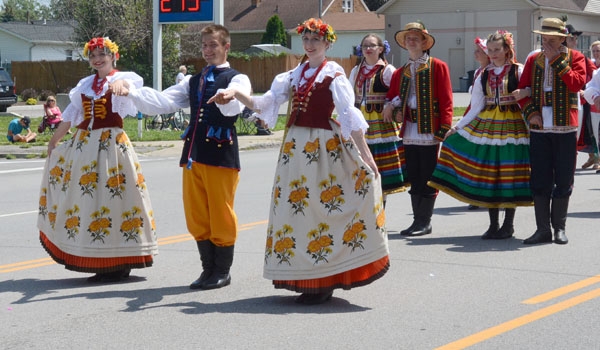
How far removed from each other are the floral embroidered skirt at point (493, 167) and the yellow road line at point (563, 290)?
195 cm

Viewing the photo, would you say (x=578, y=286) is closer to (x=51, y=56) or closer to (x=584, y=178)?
(x=584, y=178)

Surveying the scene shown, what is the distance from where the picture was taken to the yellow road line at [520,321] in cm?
611

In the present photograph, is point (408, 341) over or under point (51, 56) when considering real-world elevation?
under

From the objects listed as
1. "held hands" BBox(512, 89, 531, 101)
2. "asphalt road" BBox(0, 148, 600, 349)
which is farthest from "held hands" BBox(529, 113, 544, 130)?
"asphalt road" BBox(0, 148, 600, 349)

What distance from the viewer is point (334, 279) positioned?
276 inches

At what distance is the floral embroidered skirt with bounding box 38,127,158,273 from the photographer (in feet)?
25.7

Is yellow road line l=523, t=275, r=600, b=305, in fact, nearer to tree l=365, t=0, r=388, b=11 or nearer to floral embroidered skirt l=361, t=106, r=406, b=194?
floral embroidered skirt l=361, t=106, r=406, b=194

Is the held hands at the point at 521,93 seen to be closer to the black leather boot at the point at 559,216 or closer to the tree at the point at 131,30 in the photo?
the black leather boot at the point at 559,216

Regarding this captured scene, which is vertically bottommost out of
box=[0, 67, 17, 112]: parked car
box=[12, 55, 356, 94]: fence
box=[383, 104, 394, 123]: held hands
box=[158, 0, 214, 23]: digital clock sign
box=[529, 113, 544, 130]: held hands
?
box=[529, 113, 544, 130]: held hands

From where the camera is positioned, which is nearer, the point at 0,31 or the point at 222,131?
the point at 222,131

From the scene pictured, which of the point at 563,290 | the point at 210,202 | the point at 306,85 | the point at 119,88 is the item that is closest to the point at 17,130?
the point at 119,88

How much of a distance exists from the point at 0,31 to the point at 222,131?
2730 inches

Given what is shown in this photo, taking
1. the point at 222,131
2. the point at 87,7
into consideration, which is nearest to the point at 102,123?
the point at 222,131

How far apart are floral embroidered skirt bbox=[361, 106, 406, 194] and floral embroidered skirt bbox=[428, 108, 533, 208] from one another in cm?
41
